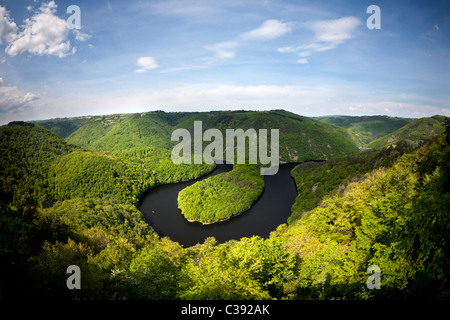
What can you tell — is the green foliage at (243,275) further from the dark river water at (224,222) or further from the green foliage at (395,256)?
the dark river water at (224,222)

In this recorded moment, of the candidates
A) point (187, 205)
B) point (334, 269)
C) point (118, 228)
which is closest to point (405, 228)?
point (334, 269)

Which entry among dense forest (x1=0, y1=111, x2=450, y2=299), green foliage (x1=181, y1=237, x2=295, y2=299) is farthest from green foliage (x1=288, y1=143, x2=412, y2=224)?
green foliage (x1=181, y1=237, x2=295, y2=299)

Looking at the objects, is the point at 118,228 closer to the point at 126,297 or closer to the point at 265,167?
the point at 126,297

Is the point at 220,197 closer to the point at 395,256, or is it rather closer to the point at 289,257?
the point at 289,257

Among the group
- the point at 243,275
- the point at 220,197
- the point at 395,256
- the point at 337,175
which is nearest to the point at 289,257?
the point at 243,275

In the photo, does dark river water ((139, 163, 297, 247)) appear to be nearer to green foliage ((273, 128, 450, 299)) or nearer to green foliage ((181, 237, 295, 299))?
green foliage ((273, 128, 450, 299))
